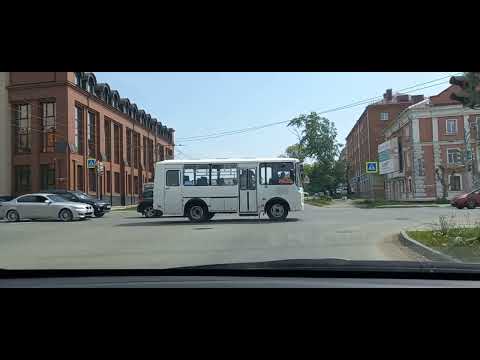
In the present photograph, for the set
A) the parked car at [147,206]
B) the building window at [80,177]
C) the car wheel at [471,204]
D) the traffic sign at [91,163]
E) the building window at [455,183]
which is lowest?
the car wheel at [471,204]

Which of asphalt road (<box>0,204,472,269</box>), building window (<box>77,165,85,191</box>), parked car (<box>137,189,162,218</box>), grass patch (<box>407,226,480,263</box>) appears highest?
building window (<box>77,165,85,191</box>)

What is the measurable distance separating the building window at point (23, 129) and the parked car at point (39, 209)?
12448mm

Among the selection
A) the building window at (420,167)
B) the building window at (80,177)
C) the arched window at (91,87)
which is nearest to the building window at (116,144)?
the arched window at (91,87)

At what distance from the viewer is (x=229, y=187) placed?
65.3 ft

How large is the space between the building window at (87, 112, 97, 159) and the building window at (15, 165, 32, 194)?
17.4ft

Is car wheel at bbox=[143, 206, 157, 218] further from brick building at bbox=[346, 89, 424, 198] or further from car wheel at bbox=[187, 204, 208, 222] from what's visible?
brick building at bbox=[346, 89, 424, 198]

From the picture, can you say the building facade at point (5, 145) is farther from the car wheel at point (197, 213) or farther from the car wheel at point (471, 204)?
the car wheel at point (471, 204)

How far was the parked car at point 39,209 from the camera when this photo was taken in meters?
21.0

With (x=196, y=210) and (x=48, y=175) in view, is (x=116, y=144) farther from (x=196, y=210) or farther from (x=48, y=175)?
(x=196, y=210)

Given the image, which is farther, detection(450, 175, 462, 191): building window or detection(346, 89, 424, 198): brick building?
detection(346, 89, 424, 198): brick building

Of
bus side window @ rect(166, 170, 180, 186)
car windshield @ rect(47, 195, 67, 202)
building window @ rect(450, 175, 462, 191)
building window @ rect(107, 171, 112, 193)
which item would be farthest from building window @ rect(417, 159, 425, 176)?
car windshield @ rect(47, 195, 67, 202)

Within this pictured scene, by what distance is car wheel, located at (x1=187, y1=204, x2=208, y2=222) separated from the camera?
19.9 m
